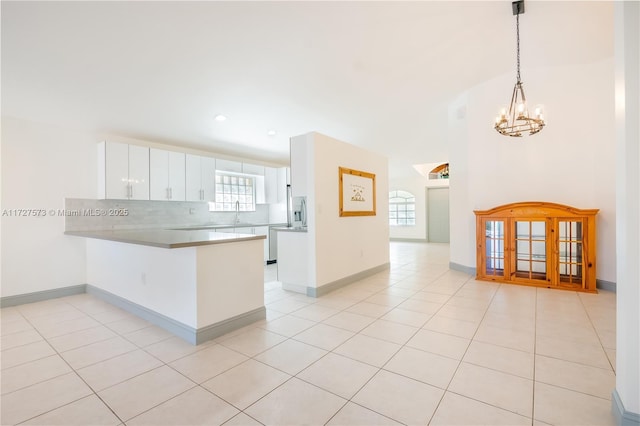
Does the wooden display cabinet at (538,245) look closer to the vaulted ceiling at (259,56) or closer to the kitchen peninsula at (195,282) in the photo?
the vaulted ceiling at (259,56)

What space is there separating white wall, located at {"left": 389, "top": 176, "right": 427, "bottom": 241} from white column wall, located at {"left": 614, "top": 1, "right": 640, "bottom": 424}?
8.83m

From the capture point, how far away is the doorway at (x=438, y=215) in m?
9.78

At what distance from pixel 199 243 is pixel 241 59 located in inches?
80.2

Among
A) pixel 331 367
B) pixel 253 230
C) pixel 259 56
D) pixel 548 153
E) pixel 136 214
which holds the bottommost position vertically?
pixel 331 367

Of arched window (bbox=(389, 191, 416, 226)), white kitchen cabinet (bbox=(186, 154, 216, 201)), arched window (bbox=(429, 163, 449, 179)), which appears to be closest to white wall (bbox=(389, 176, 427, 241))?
arched window (bbox=(389, 191, 416, 226))

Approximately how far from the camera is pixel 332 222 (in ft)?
14.0

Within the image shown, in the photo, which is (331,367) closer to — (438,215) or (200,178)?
(200,178)

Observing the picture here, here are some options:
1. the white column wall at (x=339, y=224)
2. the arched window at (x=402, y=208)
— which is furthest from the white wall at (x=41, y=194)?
the arched window at (x=402, y=208)

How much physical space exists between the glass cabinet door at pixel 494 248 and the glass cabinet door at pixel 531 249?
190 millimetres

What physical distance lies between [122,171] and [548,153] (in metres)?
6.45

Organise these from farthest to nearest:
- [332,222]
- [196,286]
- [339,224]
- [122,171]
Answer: [122,171] → [339,224] → [332,222] → [196,286]

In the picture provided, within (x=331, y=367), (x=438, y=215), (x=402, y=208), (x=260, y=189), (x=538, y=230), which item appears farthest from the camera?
(x=402, y=208)

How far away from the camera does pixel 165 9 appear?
7.87 feet

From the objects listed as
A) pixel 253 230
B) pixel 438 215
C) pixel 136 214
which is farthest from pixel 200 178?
pixel 438 215
